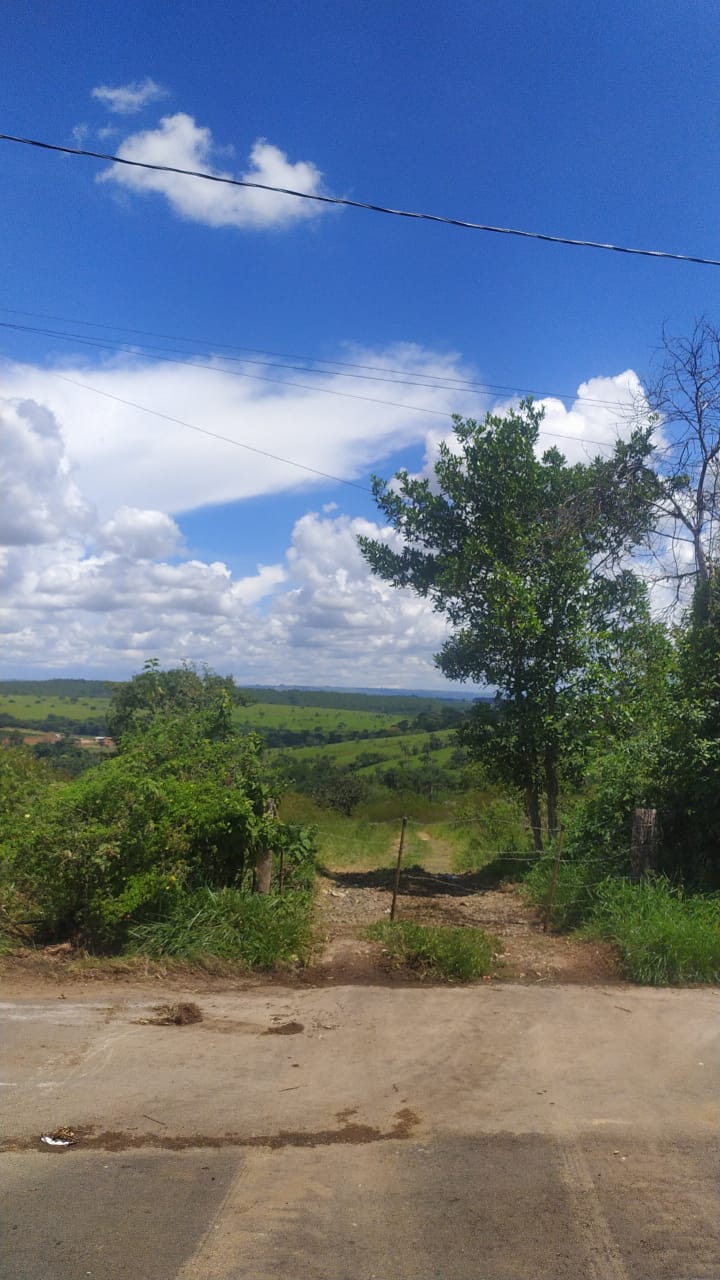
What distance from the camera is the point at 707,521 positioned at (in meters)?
11.8

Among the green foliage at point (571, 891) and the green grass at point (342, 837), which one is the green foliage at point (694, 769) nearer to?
the green foliage at point (571, 891)

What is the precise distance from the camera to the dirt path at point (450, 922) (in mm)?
7395

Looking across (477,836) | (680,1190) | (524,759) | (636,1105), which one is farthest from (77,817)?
(477,836)

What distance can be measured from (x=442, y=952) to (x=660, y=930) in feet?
6.66

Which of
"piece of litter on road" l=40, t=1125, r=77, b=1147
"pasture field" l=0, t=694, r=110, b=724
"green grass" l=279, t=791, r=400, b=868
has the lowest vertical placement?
"pasture field" l=0, t=694, r=110, b=724

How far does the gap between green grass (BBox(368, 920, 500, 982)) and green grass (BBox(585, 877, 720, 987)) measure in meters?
1.21

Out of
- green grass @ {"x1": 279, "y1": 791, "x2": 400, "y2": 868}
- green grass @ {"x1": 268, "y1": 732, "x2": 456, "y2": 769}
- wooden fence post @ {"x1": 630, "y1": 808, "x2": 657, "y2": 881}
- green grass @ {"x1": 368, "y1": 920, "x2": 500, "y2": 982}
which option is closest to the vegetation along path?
green grass @ {"x1": 368, "y1": 920, "x2": 500, "y2": 982}

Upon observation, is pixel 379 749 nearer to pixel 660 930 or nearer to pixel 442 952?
pixel 660 930

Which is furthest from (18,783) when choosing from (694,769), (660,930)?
(694,769)

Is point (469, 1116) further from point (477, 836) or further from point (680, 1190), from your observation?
point (477, 836)

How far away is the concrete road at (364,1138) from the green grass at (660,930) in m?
0.53

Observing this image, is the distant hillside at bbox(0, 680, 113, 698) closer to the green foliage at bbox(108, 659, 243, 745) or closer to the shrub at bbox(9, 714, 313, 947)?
the green foliage at bbox(108, 659, 243, 745)

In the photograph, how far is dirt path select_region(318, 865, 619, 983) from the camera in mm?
7395

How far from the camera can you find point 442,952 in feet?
23.9
